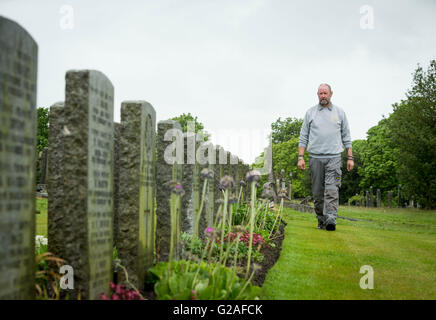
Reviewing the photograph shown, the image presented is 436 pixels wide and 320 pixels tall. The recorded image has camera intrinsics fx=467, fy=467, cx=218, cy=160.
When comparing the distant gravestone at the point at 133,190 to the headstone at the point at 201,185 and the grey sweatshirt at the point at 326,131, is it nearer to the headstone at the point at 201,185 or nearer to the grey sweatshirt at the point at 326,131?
the headstone at the point at 201,185

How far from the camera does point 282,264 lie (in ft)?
21.7

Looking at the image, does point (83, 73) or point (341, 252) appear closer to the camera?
point (83, 73)

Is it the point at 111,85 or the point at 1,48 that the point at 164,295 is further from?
the point at 1,48

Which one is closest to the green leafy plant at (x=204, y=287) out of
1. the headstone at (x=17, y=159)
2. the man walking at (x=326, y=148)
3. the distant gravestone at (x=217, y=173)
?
the headstone at (x=17, y=159)

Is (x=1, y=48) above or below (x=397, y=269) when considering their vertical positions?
above

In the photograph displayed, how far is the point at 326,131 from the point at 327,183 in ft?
3.88

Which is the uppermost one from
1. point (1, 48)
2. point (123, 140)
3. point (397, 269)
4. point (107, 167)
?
point (1, 48)

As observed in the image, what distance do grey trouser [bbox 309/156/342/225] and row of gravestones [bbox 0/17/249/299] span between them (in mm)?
5695

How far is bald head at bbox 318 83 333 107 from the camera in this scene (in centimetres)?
1066

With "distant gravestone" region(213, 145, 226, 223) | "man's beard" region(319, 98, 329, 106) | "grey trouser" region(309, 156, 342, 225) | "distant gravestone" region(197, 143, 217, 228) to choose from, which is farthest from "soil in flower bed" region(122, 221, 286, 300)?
"man's beard" region(319, 98, 329, 106)

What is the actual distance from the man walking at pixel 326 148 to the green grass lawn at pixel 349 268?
3.29 feet

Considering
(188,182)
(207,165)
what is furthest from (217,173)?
(188,182)

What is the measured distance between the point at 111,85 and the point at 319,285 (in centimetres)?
320
